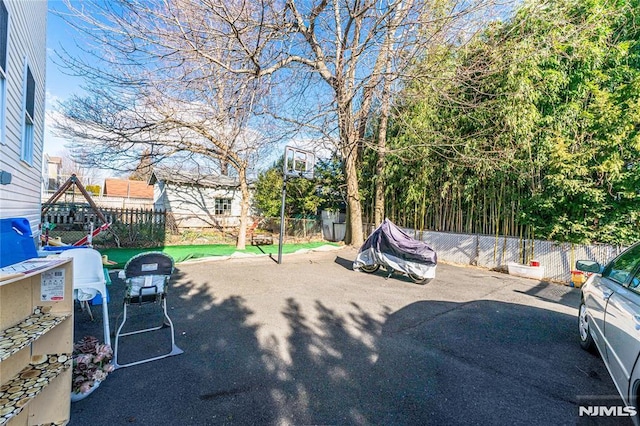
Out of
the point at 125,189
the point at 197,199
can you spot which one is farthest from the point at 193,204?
the point at 125,189

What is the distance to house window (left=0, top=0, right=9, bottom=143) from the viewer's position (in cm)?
317

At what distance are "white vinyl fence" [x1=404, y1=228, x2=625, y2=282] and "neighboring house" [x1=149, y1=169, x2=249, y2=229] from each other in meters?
9.50

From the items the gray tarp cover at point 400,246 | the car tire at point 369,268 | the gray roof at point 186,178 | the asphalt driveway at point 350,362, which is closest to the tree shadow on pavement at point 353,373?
the asphalt driveway at point 350,362

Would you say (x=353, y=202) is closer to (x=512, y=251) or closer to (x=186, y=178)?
(x=512, y=251)

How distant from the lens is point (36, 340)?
1.93m

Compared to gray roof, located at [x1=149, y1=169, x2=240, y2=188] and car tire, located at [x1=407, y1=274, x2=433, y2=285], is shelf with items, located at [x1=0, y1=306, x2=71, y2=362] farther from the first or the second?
gray roof, located at [x1=149, y1=169, x2=240, y2=188]

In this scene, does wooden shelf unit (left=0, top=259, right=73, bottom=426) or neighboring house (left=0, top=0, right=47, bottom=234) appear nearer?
wooden shelf unit (left=0, top=259, right=73, bottom=426)

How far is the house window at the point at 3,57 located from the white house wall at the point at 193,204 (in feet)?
32.6

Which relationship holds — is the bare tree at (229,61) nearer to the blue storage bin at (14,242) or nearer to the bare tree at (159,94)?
the bare tree at (159,94)

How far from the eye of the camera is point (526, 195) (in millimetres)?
6977

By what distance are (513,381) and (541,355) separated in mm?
814

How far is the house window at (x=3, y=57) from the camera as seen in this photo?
3.17m

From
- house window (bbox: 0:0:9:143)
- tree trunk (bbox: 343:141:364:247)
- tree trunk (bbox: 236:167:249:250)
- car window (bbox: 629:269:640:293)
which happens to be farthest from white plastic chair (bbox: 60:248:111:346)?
tree trunk (bbox: 343:141:364:247)

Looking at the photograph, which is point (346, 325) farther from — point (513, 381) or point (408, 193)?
point (408, 193)
